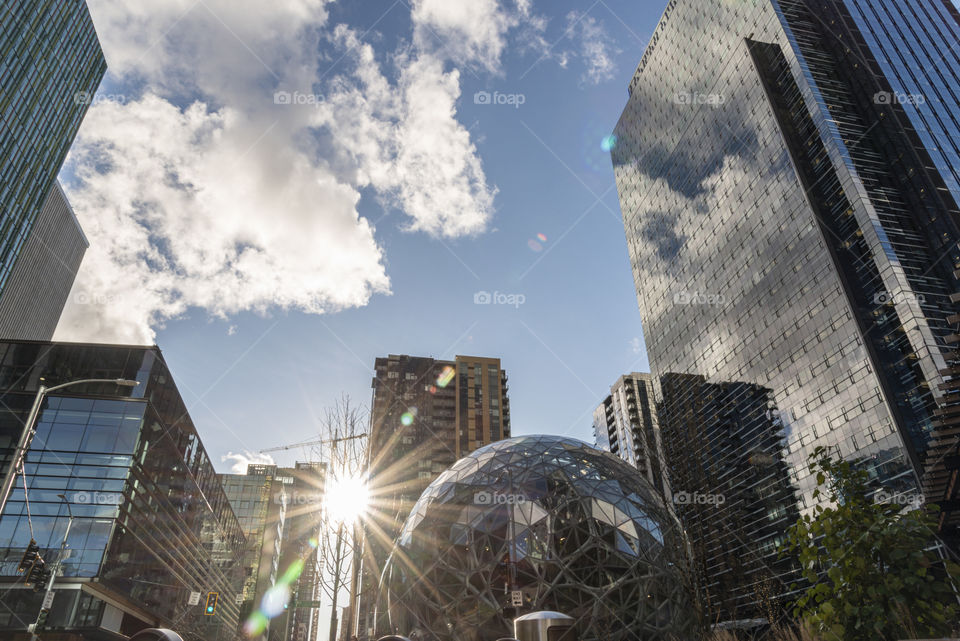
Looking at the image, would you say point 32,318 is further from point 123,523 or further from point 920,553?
point 920,553

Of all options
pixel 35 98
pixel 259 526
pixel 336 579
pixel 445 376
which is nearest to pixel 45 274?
pixel 35 98

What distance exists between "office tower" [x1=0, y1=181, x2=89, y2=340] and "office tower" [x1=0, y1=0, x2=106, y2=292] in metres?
27.0

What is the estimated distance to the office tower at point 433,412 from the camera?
3772 inches

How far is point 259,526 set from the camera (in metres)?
136

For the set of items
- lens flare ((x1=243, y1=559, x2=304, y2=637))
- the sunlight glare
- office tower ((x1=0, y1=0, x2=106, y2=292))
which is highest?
office tower ((x1=0, y1=0, x2=106, y2=292))

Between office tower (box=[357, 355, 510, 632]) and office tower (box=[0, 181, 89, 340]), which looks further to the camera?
office tower (box=[357, 355, 510, 632])

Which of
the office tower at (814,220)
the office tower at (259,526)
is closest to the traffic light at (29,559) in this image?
the office tower at (814,220)

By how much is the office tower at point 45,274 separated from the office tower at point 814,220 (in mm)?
104640

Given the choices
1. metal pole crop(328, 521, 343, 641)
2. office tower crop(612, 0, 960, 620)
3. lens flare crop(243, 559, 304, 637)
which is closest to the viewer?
metal pole crop(328, 521, 343, 641)

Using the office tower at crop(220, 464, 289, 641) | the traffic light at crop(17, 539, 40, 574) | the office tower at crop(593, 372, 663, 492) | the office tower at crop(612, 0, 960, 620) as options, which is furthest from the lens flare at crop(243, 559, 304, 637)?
the traffic light at crop(17, 539, 40, 574)

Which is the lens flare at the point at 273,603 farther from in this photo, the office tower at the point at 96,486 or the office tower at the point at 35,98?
the office tower at the point at 35,98

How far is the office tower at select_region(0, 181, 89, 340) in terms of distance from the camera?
9475cm

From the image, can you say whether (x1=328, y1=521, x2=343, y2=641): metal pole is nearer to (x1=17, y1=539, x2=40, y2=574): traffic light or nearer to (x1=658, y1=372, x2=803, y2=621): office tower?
(x1=17, y1=539, x2=40, y2=574): traffic light

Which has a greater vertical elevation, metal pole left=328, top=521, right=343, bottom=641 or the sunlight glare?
the sunlight glare
